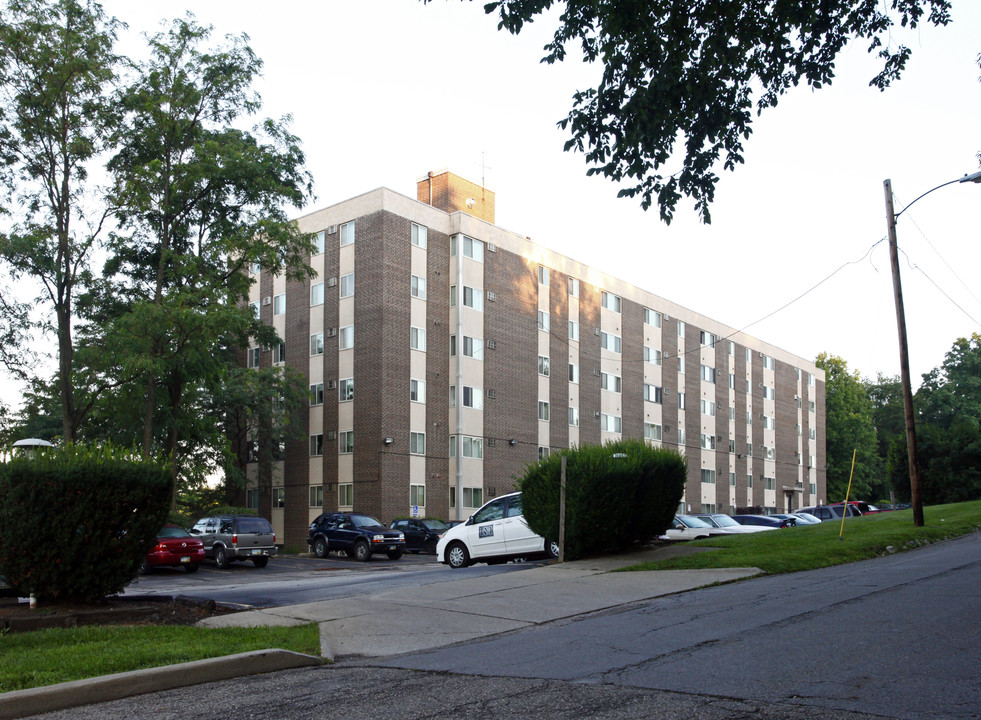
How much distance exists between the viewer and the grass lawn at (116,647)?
780cm

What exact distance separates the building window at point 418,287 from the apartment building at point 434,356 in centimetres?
10

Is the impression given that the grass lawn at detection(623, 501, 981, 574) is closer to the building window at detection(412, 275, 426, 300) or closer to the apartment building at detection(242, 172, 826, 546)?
the apartment building at detection(242, 172, 826, 546)

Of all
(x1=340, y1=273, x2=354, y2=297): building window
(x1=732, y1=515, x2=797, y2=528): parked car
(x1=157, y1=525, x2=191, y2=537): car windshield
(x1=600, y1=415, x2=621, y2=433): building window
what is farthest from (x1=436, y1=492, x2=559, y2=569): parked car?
(x1=600, y1=415, x2=621, y2=433): building window

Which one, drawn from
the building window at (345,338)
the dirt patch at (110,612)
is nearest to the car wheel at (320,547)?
the building window at (345,338)

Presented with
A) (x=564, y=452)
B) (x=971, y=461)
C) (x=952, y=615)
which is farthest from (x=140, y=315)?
(x=971, y=461)

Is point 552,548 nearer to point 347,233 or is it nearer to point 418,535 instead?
point 418,535

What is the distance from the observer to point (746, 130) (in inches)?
450

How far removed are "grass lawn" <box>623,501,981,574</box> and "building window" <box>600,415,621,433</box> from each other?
31576mm

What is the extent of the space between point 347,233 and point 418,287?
469 cm

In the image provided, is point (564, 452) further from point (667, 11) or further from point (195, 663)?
point (195, 663)

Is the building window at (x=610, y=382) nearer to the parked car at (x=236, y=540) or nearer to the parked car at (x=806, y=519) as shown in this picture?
the parked car at (x=806, y=519)

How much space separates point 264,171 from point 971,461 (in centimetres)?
3064

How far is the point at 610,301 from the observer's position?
58594mm

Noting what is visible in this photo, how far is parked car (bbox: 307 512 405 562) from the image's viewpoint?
32688 millimetres
